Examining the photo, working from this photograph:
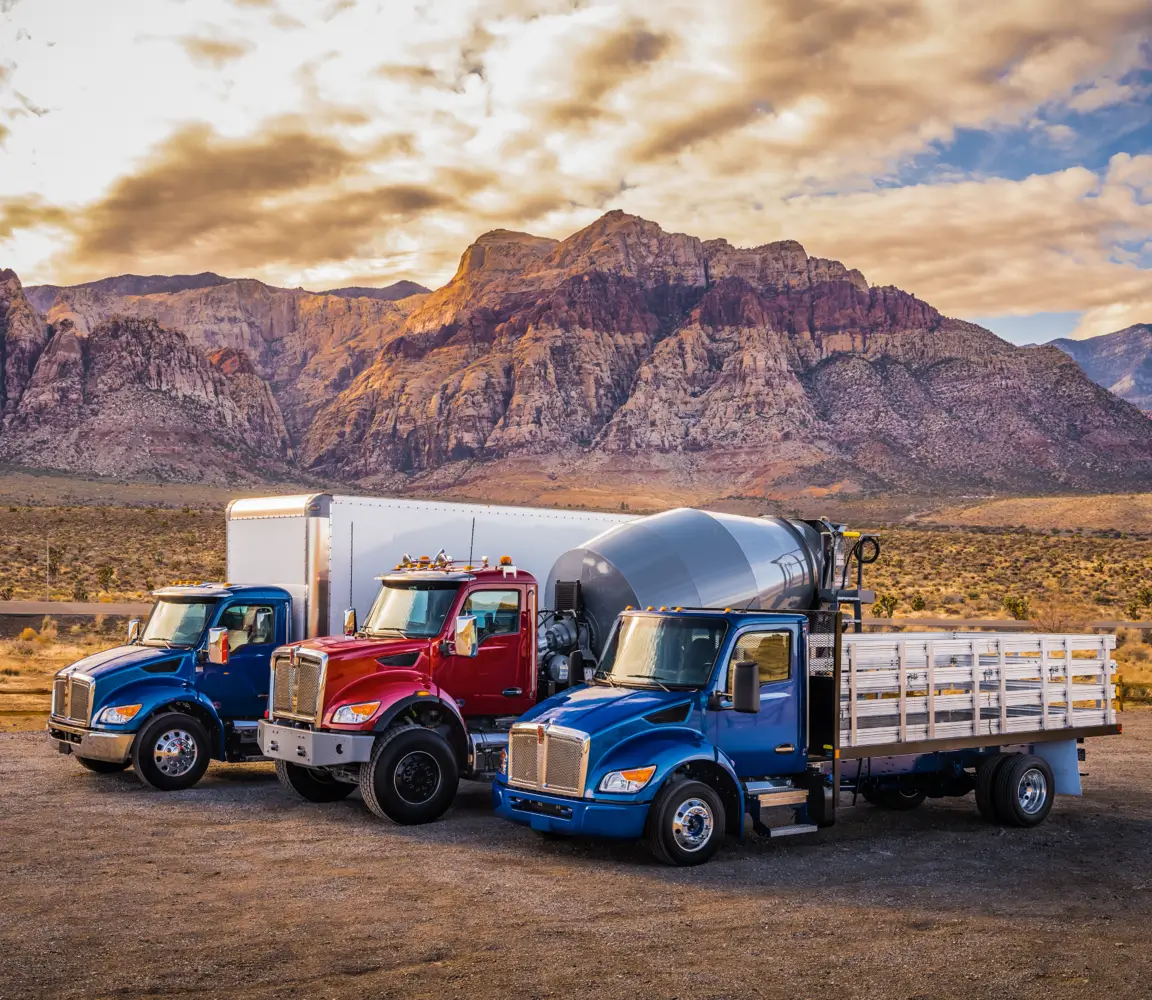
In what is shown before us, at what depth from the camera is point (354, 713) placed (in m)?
13.2

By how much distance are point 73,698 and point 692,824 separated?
866 centimetres

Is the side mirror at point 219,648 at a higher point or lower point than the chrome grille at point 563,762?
higher

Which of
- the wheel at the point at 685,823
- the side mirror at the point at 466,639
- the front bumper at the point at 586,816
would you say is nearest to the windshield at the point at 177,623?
the side mirror at the point at 466,639

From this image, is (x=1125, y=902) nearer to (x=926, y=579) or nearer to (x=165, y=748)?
(x=165, y=748)

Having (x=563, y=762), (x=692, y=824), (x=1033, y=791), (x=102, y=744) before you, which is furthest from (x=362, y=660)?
(x=1033, y=791)

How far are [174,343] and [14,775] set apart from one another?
177m

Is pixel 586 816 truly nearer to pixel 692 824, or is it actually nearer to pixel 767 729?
pixel 692 824

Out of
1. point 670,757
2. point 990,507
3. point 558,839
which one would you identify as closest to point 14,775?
point 558,839

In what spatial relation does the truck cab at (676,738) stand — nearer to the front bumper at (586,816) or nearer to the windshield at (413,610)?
the front bumper at (586,816)

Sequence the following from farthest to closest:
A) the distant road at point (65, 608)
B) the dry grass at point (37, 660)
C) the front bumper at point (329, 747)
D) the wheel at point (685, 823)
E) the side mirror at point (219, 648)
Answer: the distant road at point (65, 608)
the dry grass at point (37, 660)
the side mirror at point (219, 648)
the front bumper at point (329, 747)
the wheel at point (685, 823)

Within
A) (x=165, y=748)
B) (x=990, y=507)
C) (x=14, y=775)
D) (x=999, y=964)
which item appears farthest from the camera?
(x=990, y=507)

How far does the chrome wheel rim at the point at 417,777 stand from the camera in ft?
43.8

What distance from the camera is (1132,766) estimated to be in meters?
18.1

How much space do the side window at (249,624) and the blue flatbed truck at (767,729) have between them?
18.1ft
